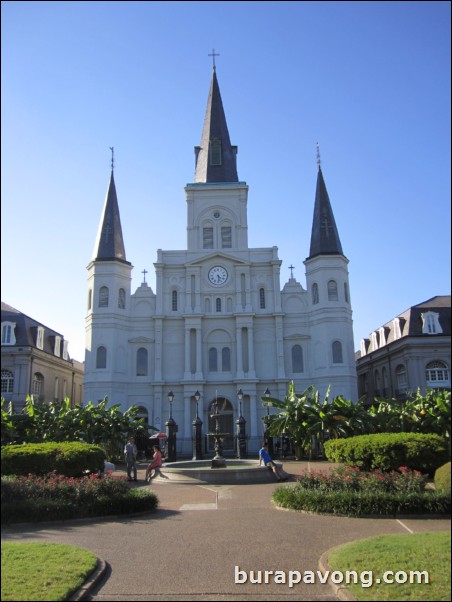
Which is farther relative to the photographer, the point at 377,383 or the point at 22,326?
the point at 377,383

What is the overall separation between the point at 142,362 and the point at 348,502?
3736 cm

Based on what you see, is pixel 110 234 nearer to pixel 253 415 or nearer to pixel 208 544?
pixel 253 415

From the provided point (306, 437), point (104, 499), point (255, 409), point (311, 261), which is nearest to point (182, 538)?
point (104, 499)

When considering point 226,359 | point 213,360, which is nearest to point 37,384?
point 213,360

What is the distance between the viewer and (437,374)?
156 ft

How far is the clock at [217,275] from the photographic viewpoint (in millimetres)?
50500

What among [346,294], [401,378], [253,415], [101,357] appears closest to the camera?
[253,415]

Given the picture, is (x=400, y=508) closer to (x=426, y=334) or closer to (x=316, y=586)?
(x=316, y=586)

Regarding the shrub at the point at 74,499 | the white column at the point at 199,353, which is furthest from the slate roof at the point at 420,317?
the shrub at the point at 74,499

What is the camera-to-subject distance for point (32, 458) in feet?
54.9

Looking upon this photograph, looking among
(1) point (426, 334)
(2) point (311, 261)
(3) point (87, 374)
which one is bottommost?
(3) point (87, 374)

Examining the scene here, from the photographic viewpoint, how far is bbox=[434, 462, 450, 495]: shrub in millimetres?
4668

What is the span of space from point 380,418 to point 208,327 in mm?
20657

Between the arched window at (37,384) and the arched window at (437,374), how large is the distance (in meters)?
34.2
